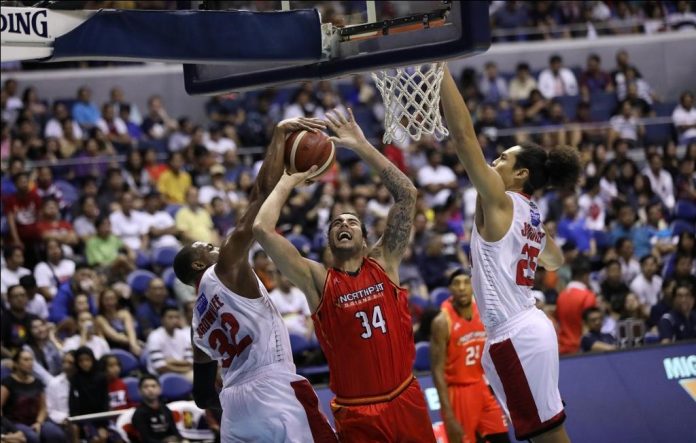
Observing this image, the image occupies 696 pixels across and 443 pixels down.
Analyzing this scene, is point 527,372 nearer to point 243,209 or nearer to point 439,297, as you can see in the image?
point 439,297

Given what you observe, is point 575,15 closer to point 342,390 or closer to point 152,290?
point 152,290

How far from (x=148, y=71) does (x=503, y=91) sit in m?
5.43

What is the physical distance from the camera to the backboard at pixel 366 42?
5.58m

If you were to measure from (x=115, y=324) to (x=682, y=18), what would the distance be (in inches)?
489

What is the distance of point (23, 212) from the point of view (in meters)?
13.0

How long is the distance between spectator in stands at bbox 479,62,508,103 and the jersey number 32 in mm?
12249

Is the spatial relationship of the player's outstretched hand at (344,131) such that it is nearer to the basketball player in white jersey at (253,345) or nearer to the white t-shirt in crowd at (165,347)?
the basketball player in white jersey at (253,345)

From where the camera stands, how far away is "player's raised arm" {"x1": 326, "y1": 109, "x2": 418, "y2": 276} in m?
6.30

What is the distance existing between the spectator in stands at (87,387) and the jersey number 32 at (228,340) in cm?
400

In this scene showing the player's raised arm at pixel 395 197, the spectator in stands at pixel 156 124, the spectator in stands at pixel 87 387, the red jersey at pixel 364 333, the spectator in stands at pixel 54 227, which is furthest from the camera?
the spectator in stands at pixel 156 124

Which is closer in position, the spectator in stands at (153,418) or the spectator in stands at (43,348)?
the spectator in stands at (153,418)

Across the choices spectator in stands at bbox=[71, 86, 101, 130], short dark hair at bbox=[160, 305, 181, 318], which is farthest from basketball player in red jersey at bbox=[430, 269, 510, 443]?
spectator in stands at bbox=[71, 86, 101, 130]

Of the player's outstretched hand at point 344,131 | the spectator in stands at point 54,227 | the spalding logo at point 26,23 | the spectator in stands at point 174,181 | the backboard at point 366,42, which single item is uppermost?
the spalding logo at point 26,23

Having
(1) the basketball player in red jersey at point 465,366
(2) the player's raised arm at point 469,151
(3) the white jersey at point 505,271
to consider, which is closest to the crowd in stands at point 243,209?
(1) the basketball player in red jersey at point 465,366
